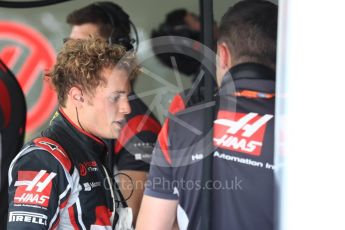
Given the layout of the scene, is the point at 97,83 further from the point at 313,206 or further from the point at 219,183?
the point at 313,206

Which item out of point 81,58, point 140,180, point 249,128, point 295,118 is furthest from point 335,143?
point 140,180

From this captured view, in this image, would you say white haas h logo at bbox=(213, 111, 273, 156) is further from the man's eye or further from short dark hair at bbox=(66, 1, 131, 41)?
short dark hair at bbox=(66, 1, 131, 41)

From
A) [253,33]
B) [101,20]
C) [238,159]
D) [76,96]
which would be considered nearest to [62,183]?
[76,96]

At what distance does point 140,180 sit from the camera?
2021 millimetres

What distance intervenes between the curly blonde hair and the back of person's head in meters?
0.68

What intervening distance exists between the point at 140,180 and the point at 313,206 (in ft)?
4.49

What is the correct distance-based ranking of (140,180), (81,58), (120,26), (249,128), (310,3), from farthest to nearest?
(120,26), (140,180), (81,58), (249,128), (310,3)

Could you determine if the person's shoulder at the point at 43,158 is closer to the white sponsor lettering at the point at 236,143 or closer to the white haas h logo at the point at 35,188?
the white haas h logo at the point at 35,188

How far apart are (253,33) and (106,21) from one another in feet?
3.60

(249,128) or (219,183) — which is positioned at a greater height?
(249,128)

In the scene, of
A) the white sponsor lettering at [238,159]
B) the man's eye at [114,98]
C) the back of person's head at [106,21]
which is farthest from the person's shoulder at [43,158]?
the back of person's head at [106,21]

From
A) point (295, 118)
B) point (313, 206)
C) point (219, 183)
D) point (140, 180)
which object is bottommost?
point (140, 180)

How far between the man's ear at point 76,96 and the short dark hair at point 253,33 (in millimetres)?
399

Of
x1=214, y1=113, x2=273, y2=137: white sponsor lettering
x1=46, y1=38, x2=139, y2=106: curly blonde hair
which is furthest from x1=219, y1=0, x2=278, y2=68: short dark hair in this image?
x1=46, y1=38, x2=139, y2=106: curly blonde hair
